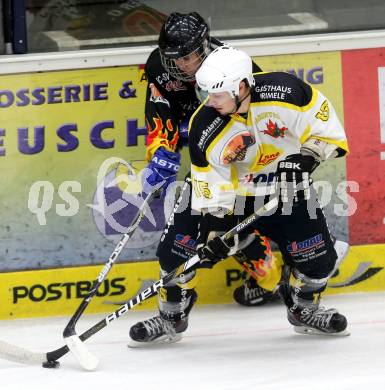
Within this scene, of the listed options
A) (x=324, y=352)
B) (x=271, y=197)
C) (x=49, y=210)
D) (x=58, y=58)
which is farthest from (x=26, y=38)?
(x=324, y=352)

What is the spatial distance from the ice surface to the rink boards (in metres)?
0.06

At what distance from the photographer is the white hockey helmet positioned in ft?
12.4

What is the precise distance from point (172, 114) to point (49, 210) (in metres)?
0.77

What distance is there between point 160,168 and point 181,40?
0.54m

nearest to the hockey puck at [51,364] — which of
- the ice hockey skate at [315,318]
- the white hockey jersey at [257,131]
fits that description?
the white hockey jersey at [257,131]

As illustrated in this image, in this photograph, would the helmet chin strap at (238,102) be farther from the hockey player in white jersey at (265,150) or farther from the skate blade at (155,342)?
the skate blade at (155,342)

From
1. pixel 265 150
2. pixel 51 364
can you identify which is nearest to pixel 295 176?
pixel 265 150

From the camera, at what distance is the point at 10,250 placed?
15.9 ft

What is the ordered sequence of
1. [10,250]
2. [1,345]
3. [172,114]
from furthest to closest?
[10,250], [172,114], [1,345]

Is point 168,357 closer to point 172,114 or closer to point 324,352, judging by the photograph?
point 324,352

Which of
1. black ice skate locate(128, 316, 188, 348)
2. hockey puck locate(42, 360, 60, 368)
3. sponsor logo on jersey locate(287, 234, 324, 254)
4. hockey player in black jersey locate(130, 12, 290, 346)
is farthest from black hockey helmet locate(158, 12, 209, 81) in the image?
hockey puck locate(42, 360, 60, 368)

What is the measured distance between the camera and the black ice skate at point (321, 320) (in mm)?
4246

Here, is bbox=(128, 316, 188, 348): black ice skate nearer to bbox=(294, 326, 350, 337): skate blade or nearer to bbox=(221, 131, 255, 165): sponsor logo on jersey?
bbox=(294, 326, 350, 337): skate blade

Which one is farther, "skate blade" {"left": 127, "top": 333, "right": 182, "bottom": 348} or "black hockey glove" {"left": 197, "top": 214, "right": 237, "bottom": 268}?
"skate blade" {"left": 127, "top": 333, "right": 182, "bottom": 348}
